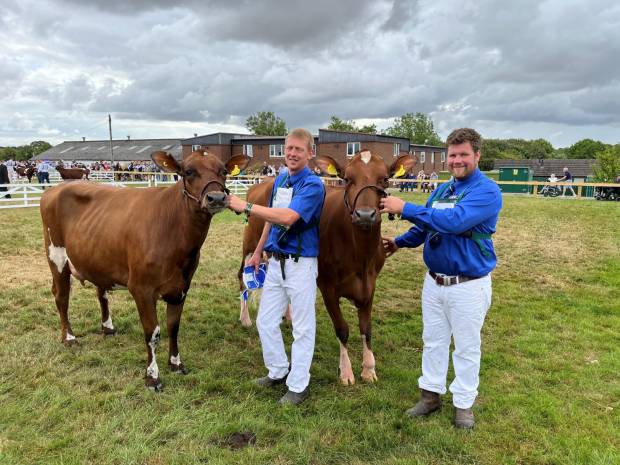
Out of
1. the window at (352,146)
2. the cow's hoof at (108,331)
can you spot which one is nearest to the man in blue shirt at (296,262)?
the cow's hoof at (108,331)

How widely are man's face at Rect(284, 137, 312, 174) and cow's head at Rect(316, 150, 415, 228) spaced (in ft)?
1.29

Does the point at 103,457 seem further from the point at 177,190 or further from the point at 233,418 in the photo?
the point at 177,190

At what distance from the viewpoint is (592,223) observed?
15.5 meters

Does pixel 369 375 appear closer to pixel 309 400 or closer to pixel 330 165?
pixel 309 400

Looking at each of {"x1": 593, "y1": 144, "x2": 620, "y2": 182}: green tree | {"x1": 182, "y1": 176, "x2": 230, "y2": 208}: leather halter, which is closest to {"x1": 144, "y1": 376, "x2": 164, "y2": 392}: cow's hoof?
{"x1": 182, "y1": 176, "x2": 230, "y2": 208}: leather halter

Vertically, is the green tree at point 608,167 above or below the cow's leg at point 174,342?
above

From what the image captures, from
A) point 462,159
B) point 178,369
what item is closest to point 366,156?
point 462,159

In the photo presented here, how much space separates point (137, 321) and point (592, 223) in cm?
1543

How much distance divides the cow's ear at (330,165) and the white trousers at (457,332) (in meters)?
1.32

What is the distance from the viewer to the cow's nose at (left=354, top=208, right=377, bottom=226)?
11.4 feet

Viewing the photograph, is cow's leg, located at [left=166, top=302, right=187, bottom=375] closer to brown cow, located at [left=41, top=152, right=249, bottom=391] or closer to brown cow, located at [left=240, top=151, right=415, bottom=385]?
brown cow, located at [left=41, top=152, right=249, bottom=391]

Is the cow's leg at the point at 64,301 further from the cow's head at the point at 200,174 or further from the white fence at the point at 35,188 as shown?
the white fence at the point at 35,188

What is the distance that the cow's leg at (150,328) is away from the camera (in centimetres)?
422

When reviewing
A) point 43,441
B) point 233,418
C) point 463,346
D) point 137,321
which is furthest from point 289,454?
point 137,321
